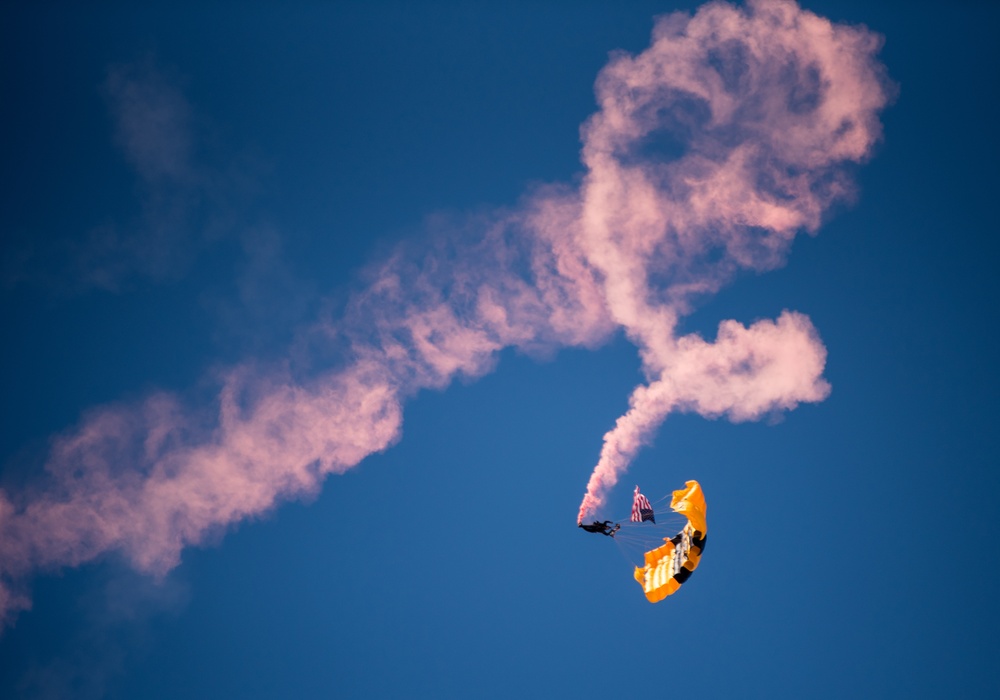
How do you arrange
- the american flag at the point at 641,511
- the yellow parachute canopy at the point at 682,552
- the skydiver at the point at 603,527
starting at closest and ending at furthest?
the american flag at the point at 641,511 → the yellow parachute canopy at the point at 682,552 → the skydiver at the point at 603,527

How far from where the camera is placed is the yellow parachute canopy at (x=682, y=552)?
2747 cm

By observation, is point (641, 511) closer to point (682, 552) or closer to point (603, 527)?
point (603, 527)

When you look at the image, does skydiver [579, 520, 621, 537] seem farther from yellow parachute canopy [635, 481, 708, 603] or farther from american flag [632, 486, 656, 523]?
yellow parachute canopy [635, 481, 708, 603]

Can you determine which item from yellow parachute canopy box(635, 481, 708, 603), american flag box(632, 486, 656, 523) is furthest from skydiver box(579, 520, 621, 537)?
yellow parachute canopy box(635, 481, 708, 603)

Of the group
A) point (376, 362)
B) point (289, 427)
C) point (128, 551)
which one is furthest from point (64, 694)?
point (376, 362)

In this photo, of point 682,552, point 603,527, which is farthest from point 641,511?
point 682,552

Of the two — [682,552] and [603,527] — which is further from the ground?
[603,527]

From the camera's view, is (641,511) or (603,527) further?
(603,527)

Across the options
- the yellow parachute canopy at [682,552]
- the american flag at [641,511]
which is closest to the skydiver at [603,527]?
the american flag at [641,511]

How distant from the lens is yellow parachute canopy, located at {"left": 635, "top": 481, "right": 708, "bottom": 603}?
90.1ft

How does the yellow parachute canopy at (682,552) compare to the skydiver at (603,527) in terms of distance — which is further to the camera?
the skydiver at (603,527)

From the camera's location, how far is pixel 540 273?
43.3 m

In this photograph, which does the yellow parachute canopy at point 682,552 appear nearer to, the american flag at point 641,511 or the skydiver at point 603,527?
the american flag at point 641,511

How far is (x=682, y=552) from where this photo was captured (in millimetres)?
29422
